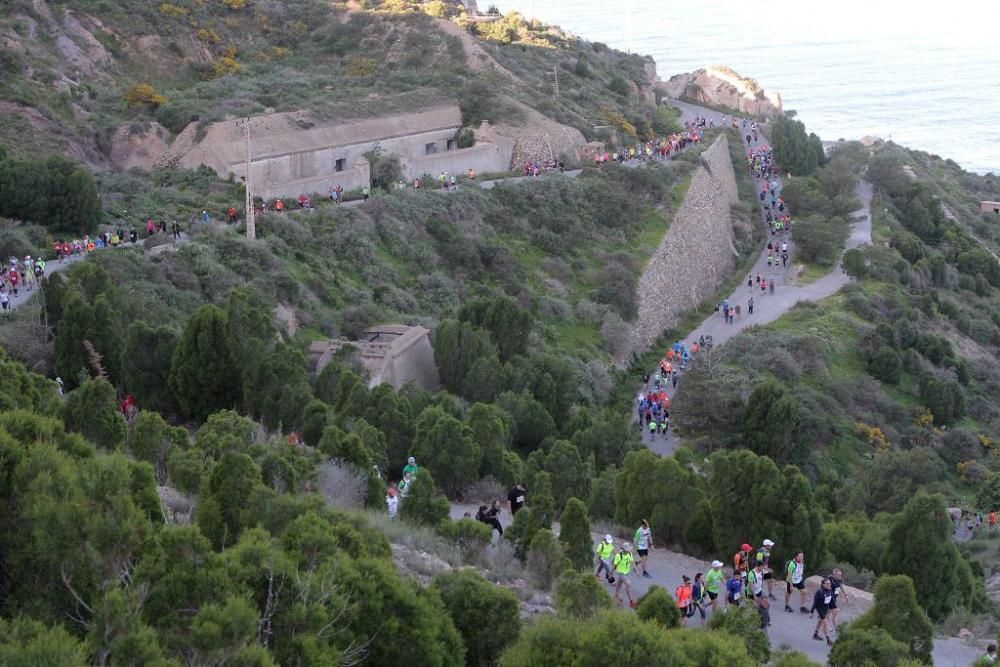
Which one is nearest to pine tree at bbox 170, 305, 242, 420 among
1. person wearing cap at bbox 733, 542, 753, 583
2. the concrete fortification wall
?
person wearing cap at bbox 733, 542, 753, 583

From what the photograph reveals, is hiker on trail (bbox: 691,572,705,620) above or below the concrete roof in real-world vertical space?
above

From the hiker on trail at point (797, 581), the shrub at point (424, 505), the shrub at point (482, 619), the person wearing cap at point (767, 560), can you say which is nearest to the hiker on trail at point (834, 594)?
the hiker on trail at point (797, 581)

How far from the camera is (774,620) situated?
52.0ft

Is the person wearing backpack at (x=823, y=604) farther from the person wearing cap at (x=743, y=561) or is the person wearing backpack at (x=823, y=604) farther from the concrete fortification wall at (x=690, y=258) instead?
the concrete fortification wall at (x=690, y=258)

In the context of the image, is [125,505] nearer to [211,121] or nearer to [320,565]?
[320,565]

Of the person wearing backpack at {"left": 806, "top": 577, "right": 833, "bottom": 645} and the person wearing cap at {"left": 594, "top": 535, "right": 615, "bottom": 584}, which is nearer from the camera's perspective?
the person wearing backpack at {"left": 806, "top": 577, "right": 833, "bottom": 645}

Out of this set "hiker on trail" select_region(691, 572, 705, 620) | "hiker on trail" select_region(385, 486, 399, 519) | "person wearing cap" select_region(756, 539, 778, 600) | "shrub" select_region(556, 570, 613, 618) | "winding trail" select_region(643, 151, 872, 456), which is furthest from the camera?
"winding trail" select_region(643, 151, 872, 456)

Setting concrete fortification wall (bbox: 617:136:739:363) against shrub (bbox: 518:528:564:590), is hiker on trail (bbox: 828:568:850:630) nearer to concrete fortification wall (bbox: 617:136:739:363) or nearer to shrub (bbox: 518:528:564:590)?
shrub (bbox: 518:528:564:590)

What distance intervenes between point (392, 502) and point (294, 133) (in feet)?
96.5

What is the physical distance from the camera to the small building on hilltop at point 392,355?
26859 mm

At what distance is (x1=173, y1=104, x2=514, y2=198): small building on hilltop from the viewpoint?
42.2 metres

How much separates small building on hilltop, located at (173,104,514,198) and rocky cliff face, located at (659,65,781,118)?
89.3 feet

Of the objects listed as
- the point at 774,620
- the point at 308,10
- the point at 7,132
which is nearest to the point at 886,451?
the point at 774,620

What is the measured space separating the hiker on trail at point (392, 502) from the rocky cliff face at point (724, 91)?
5820 cm
